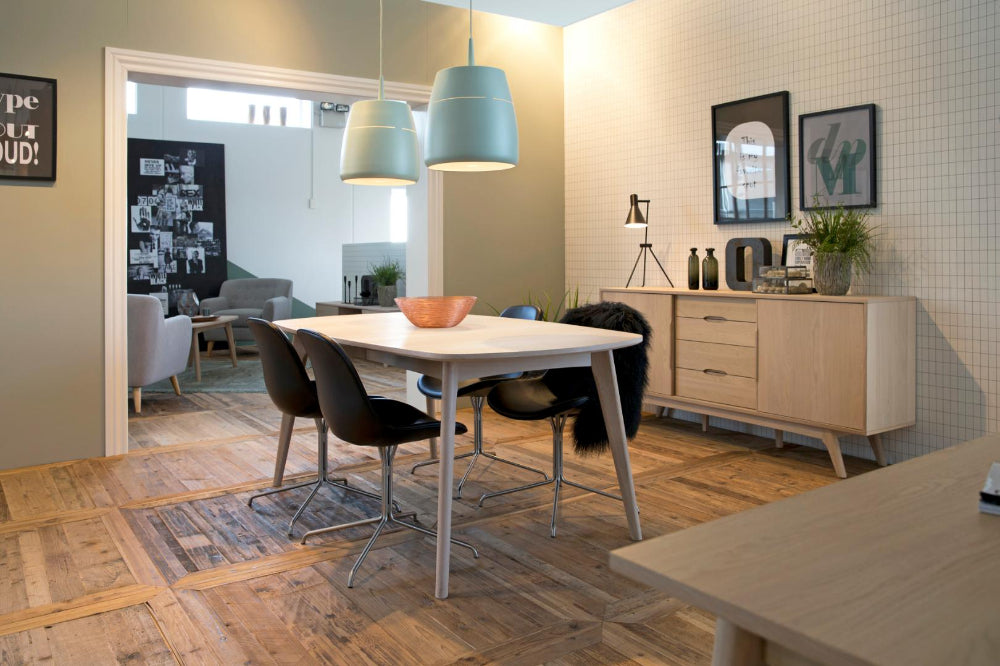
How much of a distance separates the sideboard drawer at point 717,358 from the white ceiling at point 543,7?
2427mm

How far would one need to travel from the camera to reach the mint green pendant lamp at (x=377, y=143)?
359 cm

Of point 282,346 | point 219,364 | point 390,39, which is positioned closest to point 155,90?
point 219,364

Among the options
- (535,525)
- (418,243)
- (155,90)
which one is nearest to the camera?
(535,525)

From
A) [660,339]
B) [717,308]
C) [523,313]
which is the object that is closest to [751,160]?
[717,308]

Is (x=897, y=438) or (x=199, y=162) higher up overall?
(x=199, y=162)

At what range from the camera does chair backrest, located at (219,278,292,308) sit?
9258 mm

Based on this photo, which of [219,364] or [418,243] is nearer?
[418,243]

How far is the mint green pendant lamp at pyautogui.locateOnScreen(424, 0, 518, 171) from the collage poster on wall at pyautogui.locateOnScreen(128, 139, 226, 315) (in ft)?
22.1

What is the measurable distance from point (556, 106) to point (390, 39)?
139cm

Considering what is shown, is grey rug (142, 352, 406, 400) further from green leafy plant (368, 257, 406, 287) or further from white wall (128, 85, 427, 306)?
white wall (128, 85, 427, 306)

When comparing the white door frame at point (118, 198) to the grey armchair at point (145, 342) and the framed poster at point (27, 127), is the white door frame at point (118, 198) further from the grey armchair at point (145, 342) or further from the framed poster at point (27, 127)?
the grey armchair at point (145, 342)

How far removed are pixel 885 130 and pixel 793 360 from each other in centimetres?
123

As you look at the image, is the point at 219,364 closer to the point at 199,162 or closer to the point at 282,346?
the point at 199,162

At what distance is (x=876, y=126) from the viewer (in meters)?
4.11
